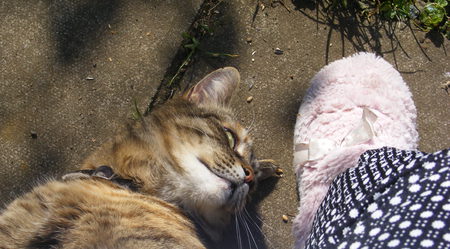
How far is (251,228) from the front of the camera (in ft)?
8.73

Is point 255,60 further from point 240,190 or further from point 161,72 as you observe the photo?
point 240,190

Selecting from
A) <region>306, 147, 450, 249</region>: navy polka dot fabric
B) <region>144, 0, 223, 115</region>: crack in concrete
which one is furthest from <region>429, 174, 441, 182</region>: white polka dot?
<region>144, 0, 223, 115</region>: crack in concrete

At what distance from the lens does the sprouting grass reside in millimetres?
2940

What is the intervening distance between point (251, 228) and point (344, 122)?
→ 78cm

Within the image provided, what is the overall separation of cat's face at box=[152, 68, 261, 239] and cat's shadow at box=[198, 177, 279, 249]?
229mm

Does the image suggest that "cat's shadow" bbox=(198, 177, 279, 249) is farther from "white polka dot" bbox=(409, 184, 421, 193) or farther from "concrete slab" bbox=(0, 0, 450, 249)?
"white polka dot" bbox=(409, 184, 421, 193)

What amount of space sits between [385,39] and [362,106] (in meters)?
0.61

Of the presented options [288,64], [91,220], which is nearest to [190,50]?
[288,64]

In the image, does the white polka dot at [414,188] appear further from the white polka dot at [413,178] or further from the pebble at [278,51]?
the pebble at [278,51]

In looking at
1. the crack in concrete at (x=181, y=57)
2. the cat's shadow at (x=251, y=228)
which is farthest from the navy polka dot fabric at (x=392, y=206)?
the crack in concrete at (x=181, y=57)

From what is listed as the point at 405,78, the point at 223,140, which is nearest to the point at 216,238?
the point at 223,140

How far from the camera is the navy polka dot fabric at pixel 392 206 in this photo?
1.54m

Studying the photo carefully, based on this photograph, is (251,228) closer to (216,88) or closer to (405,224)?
(216,88)

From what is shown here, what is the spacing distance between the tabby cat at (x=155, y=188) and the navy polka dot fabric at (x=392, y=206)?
499mm
